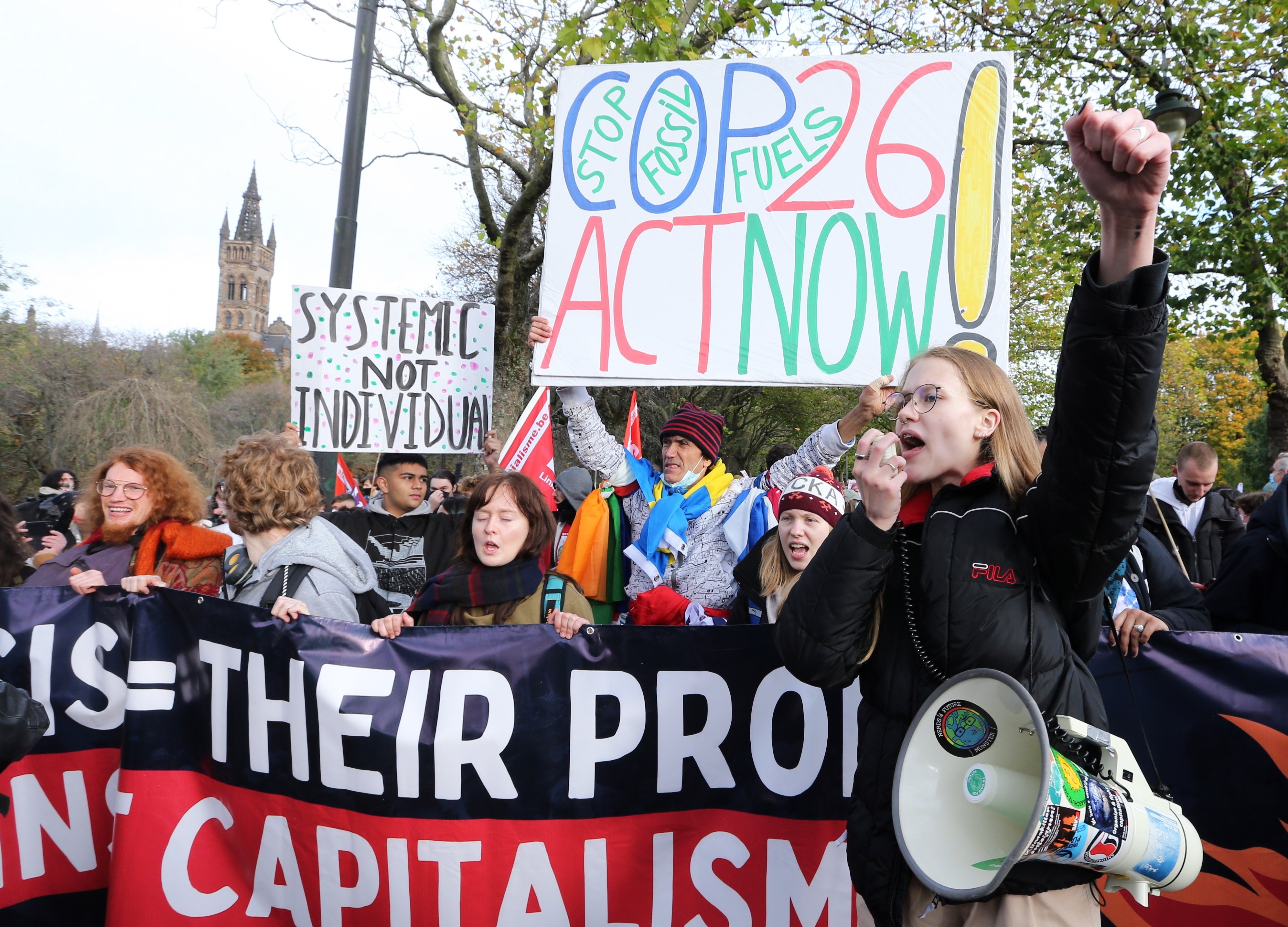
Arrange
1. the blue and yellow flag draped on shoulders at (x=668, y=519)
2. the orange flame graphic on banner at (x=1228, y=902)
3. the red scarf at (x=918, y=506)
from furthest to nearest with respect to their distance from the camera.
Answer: the blue and yellow flag draped on shoulders at (x=668, y=519)
the orange flame graphic on banner at (x=1228, y=902)
the red scarf at (x=918, y=506)

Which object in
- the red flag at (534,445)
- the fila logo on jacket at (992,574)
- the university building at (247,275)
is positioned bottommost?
the fila logo on jacket at (992,574)

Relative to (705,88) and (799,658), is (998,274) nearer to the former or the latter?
(705,88)

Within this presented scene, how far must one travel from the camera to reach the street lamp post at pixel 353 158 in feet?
16.8

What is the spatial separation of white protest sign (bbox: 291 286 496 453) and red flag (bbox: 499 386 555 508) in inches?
23.5

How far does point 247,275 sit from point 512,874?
127176 mm

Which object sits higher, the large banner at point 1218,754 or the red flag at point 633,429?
the red flag at point 633,429

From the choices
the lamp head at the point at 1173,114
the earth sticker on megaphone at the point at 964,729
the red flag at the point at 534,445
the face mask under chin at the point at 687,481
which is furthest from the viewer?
the red flag at the point at 534,445

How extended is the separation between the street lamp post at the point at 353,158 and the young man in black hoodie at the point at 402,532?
311 mm

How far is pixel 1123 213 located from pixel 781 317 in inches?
89.0

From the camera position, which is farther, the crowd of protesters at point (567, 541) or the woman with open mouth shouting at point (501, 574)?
the woman with open mouth shouting at point (501, 574)

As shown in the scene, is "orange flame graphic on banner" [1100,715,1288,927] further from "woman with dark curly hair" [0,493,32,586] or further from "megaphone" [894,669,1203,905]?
"woman with dark curly hair" [0,493,32,586]

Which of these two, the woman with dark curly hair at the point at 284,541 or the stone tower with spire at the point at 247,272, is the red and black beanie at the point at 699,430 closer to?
the woman with dark curly hair at the point at 284,541

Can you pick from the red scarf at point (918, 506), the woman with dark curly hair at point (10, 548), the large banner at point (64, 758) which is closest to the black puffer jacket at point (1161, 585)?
the red scarf at point (918, 506)

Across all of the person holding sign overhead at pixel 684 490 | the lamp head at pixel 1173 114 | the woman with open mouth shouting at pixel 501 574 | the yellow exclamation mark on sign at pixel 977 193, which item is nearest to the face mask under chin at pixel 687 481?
the person holding sign overhead at pixel 684 490
